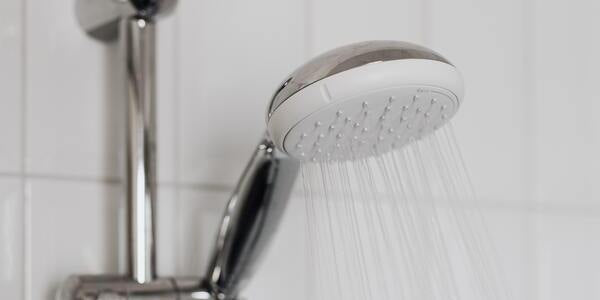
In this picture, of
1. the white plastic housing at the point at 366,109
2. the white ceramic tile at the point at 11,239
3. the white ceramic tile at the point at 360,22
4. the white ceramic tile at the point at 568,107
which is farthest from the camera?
the white ceramic tile at the point at 568,107

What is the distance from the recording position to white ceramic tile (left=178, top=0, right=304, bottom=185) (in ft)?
2.39

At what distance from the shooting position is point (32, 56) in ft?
2.09

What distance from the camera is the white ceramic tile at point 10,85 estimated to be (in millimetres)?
617

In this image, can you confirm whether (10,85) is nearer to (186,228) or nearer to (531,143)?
(186,228)

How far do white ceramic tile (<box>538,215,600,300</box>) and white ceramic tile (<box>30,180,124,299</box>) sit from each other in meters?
0.45

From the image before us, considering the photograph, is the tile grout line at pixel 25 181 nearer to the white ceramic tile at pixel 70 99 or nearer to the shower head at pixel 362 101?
the white ceramic tile at pixel 70 99

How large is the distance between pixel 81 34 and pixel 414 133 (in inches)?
10.7

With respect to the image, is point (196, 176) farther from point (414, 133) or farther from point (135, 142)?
point (414, 133)

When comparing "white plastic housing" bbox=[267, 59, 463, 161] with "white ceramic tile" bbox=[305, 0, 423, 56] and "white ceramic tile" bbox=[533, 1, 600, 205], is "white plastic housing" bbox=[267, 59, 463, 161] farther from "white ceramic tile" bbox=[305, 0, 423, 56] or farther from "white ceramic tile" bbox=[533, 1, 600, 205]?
"white ceramic tile" bbox=[533, 1, 600, 205]

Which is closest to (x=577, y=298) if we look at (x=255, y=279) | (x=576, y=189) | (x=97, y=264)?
(x=576, y=189)

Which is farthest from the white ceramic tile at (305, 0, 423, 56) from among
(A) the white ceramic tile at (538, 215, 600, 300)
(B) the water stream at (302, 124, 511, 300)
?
(A) the white ceramic tile at (538, 215, 600, 300)

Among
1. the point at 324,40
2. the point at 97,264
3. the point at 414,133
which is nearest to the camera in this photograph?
the point at 414,133

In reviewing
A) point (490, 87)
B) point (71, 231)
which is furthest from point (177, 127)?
point (490, 87)

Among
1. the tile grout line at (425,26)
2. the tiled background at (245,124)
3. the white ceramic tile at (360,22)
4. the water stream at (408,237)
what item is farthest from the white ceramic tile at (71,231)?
the tile grout line at (425,26)
